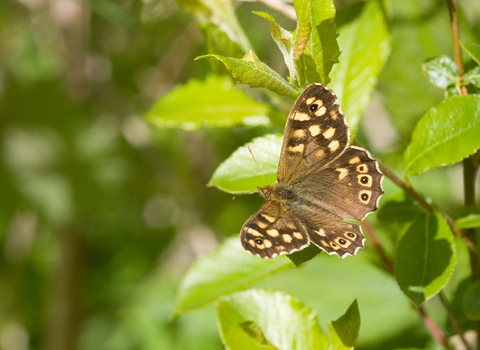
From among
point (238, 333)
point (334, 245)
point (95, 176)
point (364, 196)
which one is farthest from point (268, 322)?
point (95, 176)

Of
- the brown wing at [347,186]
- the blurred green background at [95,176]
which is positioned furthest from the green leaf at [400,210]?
the blurred green background at [95,176]

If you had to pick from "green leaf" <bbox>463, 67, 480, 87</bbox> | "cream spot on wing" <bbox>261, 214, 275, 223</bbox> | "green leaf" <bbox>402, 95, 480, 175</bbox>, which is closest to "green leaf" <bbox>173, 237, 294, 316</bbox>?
"cream spot on wing" <bbox>261, 214, 275, 223</bbox>

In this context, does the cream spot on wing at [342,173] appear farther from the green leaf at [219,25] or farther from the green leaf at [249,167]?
the green leaf at [219,25]

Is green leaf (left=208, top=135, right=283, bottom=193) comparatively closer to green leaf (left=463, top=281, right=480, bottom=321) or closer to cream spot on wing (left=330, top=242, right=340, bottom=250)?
cream spot on wing (left=330, top=242, right=340, bottom=250)

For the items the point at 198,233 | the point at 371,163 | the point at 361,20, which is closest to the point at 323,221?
the point at 371,163

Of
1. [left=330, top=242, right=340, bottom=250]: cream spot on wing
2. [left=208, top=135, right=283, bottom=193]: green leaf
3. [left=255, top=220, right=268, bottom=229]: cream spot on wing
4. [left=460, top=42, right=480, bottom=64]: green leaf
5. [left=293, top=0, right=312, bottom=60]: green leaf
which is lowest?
[left=255, top=220, right=268, bottom=229]: cream spot on wing

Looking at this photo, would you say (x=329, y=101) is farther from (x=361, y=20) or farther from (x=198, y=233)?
(x=198, y=233)
